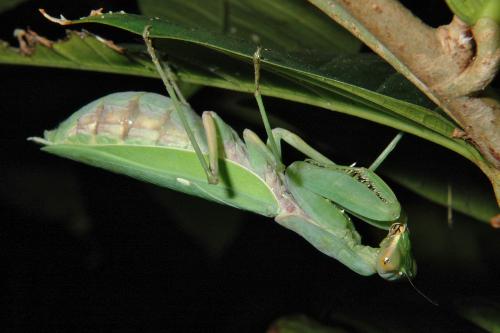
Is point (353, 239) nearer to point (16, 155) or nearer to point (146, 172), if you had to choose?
point (146, 172)

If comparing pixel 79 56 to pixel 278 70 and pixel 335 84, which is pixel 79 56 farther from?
pixel 335 84

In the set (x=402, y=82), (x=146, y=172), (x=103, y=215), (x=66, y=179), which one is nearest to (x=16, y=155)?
(x=66, y=179)

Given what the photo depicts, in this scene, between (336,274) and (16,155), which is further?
(16,155)

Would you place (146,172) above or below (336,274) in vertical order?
above

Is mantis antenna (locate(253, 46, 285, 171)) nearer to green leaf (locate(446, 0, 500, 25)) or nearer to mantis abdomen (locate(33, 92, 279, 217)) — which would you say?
mantis abdomen (locate(33, 92, 279, 217))

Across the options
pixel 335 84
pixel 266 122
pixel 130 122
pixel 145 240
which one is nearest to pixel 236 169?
pixel 266 122

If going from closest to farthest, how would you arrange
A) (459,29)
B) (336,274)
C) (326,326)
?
(459,29) → (326,326) → (336,274)
